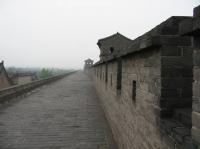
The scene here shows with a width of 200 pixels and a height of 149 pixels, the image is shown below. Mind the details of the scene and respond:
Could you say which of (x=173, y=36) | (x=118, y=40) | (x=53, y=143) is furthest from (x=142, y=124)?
(x=118, y=40)

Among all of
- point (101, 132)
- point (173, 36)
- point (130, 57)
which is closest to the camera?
point (173, 36)

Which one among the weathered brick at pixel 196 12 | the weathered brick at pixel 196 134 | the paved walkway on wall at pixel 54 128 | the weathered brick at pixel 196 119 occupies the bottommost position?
the paved walkway on wall at pixel 54 128

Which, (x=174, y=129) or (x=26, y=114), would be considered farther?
(x=26, y=114)

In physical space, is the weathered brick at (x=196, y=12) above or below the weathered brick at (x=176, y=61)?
above

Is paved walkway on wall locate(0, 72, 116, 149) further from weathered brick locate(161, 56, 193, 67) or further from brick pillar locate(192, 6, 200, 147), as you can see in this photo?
brick pillar locate(192, 6, 200, 147)

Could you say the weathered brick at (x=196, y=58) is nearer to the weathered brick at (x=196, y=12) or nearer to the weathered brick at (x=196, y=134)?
the weathered brick at (x=196, y=12)

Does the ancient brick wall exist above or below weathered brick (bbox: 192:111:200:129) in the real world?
below

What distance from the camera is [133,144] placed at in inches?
140

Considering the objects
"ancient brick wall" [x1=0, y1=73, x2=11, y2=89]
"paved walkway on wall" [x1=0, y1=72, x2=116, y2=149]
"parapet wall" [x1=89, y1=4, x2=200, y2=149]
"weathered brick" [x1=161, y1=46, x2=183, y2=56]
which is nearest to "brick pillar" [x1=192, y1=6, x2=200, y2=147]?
"parapet wall" [x1=89, y1=4, x2=200, y2=149]

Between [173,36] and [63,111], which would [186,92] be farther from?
[63,111]

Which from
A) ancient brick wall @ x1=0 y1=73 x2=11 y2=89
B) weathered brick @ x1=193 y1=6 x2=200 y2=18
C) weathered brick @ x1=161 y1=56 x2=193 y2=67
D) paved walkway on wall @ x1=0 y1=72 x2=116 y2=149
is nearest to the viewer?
weathered brick @ x1=193 y1=6 x2=200 y2=18

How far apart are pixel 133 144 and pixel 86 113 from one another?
189 inches

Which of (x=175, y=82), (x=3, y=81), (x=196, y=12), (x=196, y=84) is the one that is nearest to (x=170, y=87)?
(x=175, y=82)

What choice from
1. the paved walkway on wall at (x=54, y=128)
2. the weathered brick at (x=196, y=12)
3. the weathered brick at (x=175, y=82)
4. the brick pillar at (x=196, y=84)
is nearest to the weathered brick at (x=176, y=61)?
the weathered brick at (x=175, y=82)
